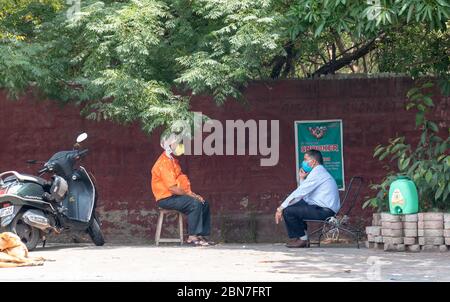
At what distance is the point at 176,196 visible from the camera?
14078mm

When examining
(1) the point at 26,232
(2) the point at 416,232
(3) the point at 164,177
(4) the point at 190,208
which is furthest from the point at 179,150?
(2) the point at 416,232

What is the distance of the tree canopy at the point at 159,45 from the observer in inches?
501

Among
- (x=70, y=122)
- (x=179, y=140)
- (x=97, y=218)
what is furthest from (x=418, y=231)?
(x=70, y=122)

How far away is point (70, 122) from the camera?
1559 centimetres

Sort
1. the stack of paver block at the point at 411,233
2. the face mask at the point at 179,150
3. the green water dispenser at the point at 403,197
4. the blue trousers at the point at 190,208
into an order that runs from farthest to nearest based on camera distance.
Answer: the face mask at the point at 179,150
the blue trousers at the point at 190,208
the green water dispenser at the point at 403,197
the stack of paver block at the point at 411,233

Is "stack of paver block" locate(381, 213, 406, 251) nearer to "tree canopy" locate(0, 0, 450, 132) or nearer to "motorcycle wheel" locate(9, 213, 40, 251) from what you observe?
"tree canopy" locate(0, 0, 450, 132)

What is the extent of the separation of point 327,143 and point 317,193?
70.7 inches

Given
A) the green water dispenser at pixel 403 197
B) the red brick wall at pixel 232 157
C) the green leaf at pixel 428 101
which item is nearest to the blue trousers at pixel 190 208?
the red brick wall at pixel 232 157

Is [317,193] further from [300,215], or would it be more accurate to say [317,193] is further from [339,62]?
[339,62]

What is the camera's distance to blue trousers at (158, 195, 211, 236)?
→ 14.0m

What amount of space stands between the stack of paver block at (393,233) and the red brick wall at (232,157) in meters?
2.34

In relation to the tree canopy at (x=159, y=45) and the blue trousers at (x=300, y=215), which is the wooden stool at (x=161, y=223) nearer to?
the tree canopy at (x=159, y=45)

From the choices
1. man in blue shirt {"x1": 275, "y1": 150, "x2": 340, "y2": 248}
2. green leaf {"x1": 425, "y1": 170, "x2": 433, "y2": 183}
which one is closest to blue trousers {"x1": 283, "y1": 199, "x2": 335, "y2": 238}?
man in blue shirt {"x1": 275, "y1": 150, "x2": 340, "y2": 248}
